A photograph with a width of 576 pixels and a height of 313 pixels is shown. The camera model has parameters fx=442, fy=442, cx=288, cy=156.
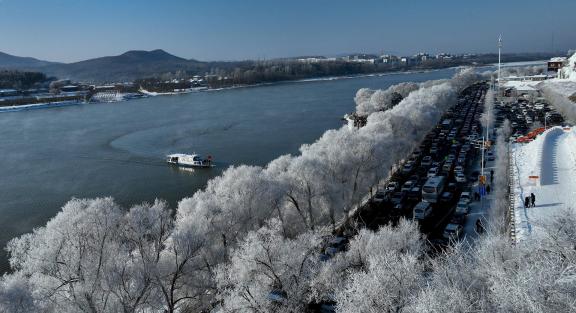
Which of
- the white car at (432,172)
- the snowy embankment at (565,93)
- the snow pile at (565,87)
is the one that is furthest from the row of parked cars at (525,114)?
the white car at (432,172)

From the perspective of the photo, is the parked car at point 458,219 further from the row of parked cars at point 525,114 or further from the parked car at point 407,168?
the row of parked cars at point 525,114

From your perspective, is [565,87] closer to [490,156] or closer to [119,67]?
[490,156]

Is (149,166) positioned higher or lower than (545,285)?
lower

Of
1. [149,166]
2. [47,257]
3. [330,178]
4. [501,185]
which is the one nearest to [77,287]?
[47,257]

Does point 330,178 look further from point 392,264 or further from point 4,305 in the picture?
point 4,305

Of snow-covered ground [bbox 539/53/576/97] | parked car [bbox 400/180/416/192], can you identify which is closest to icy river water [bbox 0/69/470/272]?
parked car [bbox 400/180/416/192]

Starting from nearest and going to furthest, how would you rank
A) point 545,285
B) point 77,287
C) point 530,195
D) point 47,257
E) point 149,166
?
1. point 545,285
2. point 77,287
3. point 47,257
4. point 530,195
5. point 149,166

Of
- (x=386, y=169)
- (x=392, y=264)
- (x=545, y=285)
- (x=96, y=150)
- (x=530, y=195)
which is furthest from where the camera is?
(x=96, y=150)
